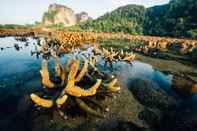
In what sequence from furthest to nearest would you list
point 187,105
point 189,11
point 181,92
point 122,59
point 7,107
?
1. point 189,11
2. point 122,59
3. point 181,92
4. point 187,105
5. point 7,107

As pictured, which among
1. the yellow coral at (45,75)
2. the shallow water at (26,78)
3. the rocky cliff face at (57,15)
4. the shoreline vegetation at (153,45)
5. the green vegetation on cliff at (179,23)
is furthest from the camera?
the rocky cliff face at (57,15)

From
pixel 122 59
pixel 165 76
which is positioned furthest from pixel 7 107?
pixel 122 59

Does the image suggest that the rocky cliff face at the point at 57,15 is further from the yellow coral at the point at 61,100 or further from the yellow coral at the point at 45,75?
the yellow coral at the point at 61,100

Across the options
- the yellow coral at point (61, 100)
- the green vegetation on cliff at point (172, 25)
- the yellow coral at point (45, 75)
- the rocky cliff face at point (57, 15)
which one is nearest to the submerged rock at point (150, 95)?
the yellow coral at point (61, 100)

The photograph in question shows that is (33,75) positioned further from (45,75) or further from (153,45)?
(153,45)

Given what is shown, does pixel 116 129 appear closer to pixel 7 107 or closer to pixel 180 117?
pixel 180 117

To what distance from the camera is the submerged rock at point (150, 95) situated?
37.9 ft

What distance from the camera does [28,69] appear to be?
57.6 feet

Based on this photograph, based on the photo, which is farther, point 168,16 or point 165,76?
point 168,16

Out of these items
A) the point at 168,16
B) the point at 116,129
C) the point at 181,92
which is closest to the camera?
the point at 116,129

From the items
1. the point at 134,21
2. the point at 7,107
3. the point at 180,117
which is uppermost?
the point at 134,21

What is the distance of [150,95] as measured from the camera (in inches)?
502

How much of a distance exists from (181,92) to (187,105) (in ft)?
6.77

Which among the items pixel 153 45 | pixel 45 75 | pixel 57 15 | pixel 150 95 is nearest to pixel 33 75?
pixel 45 75
